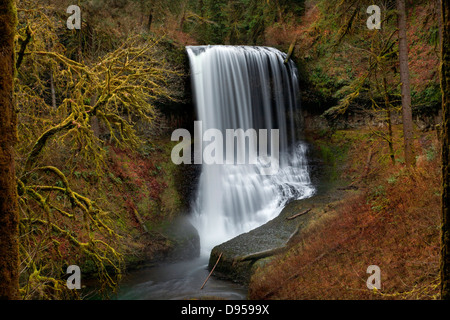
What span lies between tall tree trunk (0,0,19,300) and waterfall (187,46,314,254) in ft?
38.1

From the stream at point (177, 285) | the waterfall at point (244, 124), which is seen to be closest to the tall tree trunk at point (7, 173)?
the stream at point (177, 285)

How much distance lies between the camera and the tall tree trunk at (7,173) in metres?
3.11

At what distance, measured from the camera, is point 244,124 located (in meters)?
19.7

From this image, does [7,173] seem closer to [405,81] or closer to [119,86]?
[119,86]

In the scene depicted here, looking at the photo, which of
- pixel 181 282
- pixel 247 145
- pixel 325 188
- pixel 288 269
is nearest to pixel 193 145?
pixel 247 145

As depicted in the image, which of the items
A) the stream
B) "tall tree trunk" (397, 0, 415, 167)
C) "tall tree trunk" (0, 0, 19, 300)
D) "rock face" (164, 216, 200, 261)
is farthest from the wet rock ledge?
"tall tree trunk" (0, 0, 19, 300)

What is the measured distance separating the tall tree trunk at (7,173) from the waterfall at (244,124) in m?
11.6

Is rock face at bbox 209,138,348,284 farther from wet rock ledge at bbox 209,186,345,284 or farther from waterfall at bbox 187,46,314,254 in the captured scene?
waterfall at bbox 187,46,314,254

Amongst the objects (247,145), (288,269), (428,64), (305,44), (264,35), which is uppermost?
(264,35)

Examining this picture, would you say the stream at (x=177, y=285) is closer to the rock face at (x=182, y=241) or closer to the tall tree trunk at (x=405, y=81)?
the rock face at (x=182, y=241)

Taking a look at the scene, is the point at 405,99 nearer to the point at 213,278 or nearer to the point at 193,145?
the point at 213,278

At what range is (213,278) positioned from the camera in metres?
10.9

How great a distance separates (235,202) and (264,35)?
52.2ft

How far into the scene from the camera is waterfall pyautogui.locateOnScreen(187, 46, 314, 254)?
648 inches
